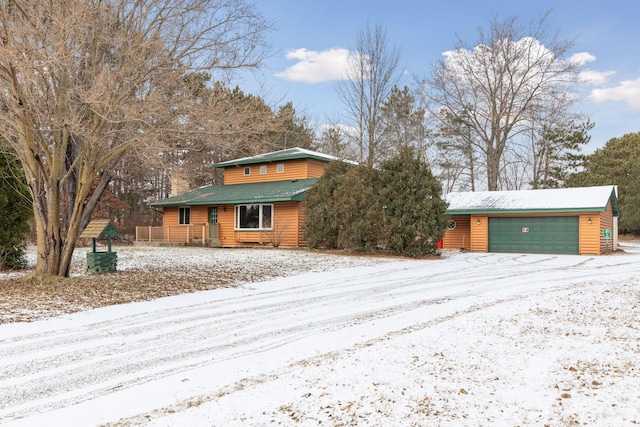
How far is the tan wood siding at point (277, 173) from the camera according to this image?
2356 cm

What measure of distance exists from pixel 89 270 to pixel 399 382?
9551mm

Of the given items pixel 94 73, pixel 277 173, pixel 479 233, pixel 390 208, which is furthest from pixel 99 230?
pixel 479 233

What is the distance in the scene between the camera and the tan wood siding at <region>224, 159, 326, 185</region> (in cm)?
2356

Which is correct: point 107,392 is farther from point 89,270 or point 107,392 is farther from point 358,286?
point 89,270

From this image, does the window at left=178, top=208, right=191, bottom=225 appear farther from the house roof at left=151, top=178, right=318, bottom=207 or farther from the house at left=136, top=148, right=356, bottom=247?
the house roof at left=151, top=178, right=318, bottom=207

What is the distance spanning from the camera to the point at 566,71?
28.0 metres

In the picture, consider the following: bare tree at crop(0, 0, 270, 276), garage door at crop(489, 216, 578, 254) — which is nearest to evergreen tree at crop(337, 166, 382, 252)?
garage door at crop(489, 216, 578, 254)

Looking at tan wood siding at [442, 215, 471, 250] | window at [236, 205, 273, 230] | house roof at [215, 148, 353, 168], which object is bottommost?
tan wood siding at [442, 215, 471, 250]

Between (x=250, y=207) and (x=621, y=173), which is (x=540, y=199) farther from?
(x=621, y=173)

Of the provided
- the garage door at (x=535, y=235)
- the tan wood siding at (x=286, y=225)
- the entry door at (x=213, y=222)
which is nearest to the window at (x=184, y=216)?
the entry door at (x=213, y=222)

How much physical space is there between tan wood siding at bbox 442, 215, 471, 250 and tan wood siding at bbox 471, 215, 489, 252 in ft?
2.88

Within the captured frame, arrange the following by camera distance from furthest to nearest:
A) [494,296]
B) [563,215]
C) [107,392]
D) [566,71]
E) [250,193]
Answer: [566,71], [250,193], [563,215], [494,296], [107,392]

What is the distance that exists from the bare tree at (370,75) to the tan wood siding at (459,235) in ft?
18.7

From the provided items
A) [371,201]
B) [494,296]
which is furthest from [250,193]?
[494,296]
